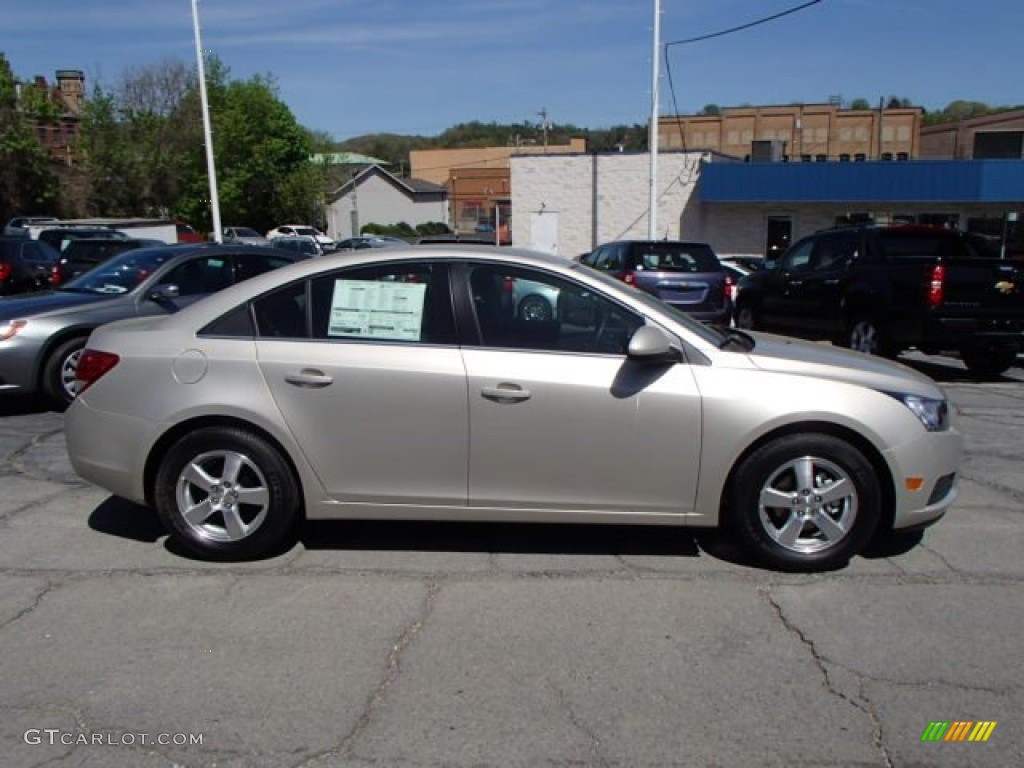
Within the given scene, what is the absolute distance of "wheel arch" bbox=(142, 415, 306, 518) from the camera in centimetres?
446

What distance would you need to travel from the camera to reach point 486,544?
16.1 ft

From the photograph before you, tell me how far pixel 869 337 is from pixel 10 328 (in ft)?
29.9

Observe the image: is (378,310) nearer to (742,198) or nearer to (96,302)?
(96,302)

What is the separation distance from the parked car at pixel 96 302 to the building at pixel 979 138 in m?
44.2

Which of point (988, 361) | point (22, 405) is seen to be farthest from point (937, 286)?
point (22, 405)

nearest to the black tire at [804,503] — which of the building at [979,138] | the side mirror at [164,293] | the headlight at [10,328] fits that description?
the side mirror at [164,293]

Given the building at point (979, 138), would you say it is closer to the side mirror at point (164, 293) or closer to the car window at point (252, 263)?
the car window at point (252, 263)

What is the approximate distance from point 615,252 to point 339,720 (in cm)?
1125

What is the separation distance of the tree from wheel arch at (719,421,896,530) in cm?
5520

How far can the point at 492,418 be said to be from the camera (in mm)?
4309

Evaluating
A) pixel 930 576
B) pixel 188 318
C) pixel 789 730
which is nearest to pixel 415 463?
pixel 188 318

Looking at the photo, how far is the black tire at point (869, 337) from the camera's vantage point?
399 inches

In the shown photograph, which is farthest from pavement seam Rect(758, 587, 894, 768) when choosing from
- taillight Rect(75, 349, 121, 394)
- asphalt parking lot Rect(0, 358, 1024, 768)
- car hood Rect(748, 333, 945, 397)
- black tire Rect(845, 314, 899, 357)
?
black tire Rect(845, 314, 899, 357)

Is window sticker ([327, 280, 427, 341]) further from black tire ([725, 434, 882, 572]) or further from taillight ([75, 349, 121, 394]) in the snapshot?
A: black tire ([725, 434, 882, 572])
